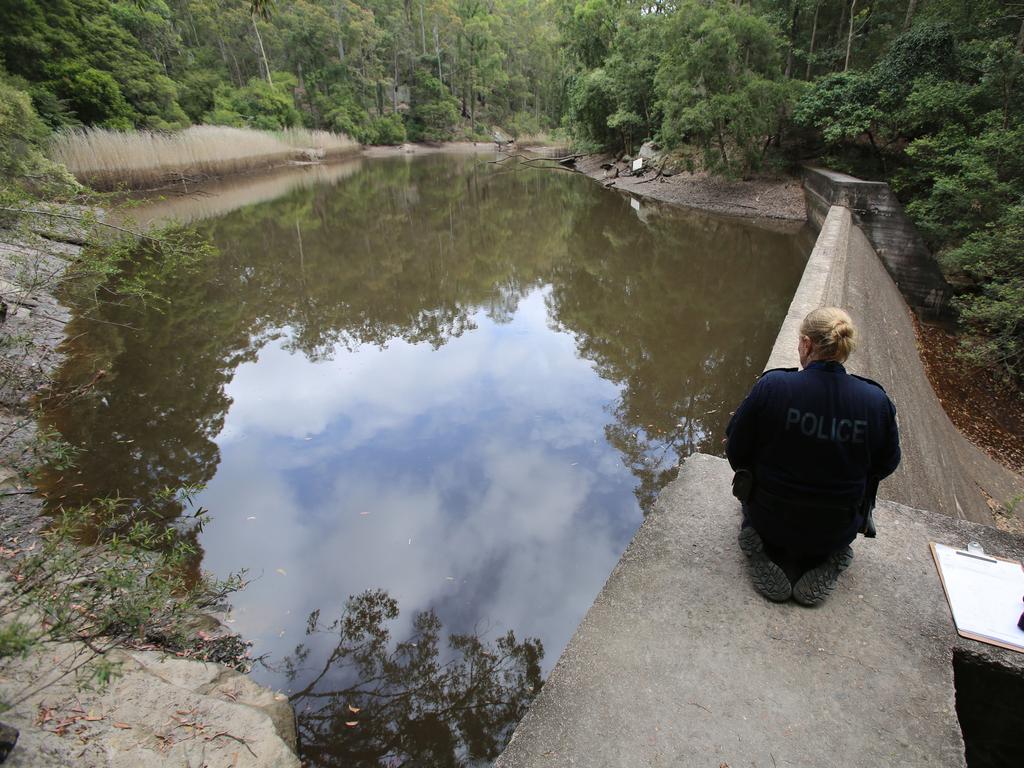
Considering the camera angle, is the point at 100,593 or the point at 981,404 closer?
the point at 100,593

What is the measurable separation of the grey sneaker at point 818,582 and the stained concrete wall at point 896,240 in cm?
992

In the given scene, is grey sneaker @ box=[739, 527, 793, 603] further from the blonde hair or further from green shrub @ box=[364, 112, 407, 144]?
green shrub @ box=[364, 112, 407, 144]

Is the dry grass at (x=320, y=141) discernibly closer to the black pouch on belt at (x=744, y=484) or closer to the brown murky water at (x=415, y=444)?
the brown murky water at (x=415, y=444)

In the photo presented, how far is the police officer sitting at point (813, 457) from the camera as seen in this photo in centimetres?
215

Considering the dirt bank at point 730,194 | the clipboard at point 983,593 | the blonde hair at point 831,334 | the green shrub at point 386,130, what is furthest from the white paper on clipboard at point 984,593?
the green shrub at point 386,130

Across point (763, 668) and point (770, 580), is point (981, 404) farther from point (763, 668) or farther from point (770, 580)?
point (763, 668)

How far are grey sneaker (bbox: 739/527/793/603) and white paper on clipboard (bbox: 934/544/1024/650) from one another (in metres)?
0.67

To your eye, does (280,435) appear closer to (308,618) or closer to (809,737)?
(308,618)

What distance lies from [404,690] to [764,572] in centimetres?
226

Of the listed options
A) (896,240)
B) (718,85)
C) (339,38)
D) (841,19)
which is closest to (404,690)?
(896,240)

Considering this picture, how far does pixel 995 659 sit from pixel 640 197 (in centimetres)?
2210

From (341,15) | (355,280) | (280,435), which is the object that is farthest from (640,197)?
(341,15)

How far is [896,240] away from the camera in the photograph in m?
10.9

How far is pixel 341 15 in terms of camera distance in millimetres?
42719
